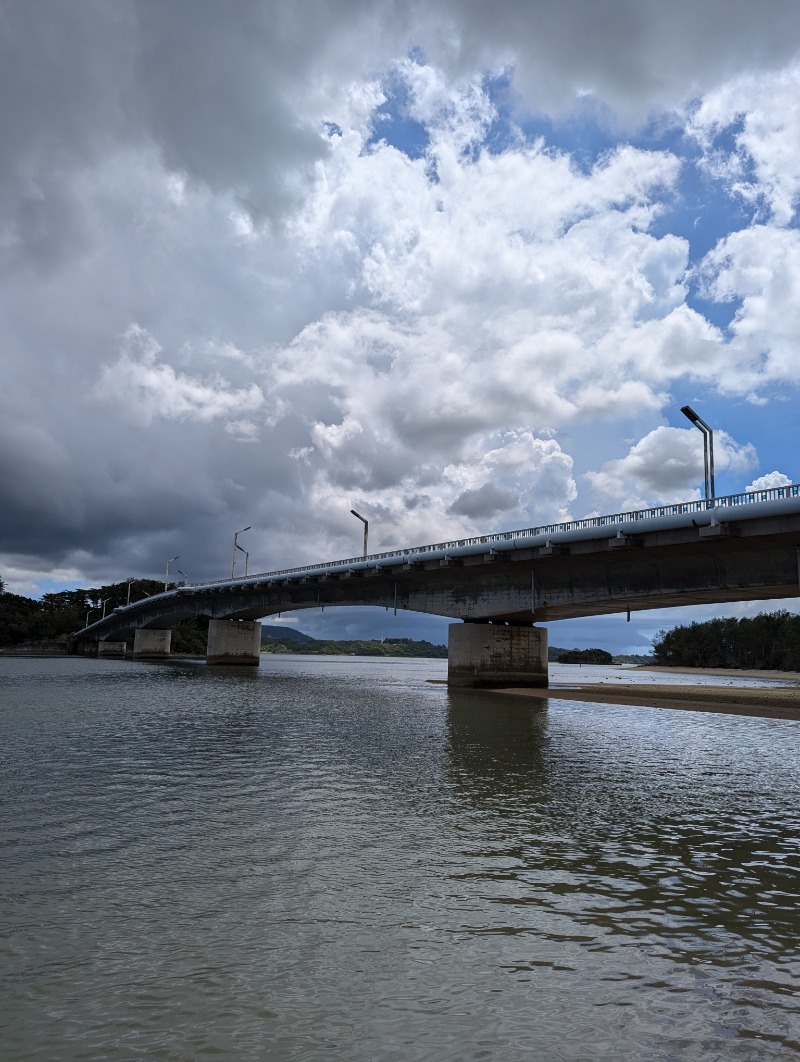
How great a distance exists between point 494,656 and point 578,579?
39.5ft

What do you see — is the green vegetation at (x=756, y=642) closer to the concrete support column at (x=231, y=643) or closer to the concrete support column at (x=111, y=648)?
the concrete support column at (x=231, y=643)

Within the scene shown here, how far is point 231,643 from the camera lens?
115 metres

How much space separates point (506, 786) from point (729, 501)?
29.8 meters

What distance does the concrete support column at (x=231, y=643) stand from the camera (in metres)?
114

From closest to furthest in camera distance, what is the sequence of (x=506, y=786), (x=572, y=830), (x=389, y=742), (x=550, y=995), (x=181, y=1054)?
1. (x=181, y=1054)
2. (x=550, y=995)
3. (x=572, y=830)
4. (x=506, y=786)
5. (x=389, y=742)

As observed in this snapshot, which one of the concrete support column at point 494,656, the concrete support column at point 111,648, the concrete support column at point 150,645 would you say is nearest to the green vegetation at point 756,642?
the concrete support column at point 494,656

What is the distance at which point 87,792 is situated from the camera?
1588 cm

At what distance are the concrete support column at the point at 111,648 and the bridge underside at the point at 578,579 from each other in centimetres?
10033

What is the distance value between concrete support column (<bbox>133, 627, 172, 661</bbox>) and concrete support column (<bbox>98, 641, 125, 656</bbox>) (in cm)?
1675

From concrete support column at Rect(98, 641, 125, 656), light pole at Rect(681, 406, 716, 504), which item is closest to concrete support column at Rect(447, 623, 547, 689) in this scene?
light pole at Rect(681, 406, 716, 504)

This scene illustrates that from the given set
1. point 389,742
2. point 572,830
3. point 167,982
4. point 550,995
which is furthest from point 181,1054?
point 389,742

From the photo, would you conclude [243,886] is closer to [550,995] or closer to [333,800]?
[550,995]

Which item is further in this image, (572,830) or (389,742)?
(389,742)

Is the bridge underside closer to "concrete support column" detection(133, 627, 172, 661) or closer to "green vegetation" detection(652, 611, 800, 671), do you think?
"concrete support column" detection(133, 627, 172, 661)
